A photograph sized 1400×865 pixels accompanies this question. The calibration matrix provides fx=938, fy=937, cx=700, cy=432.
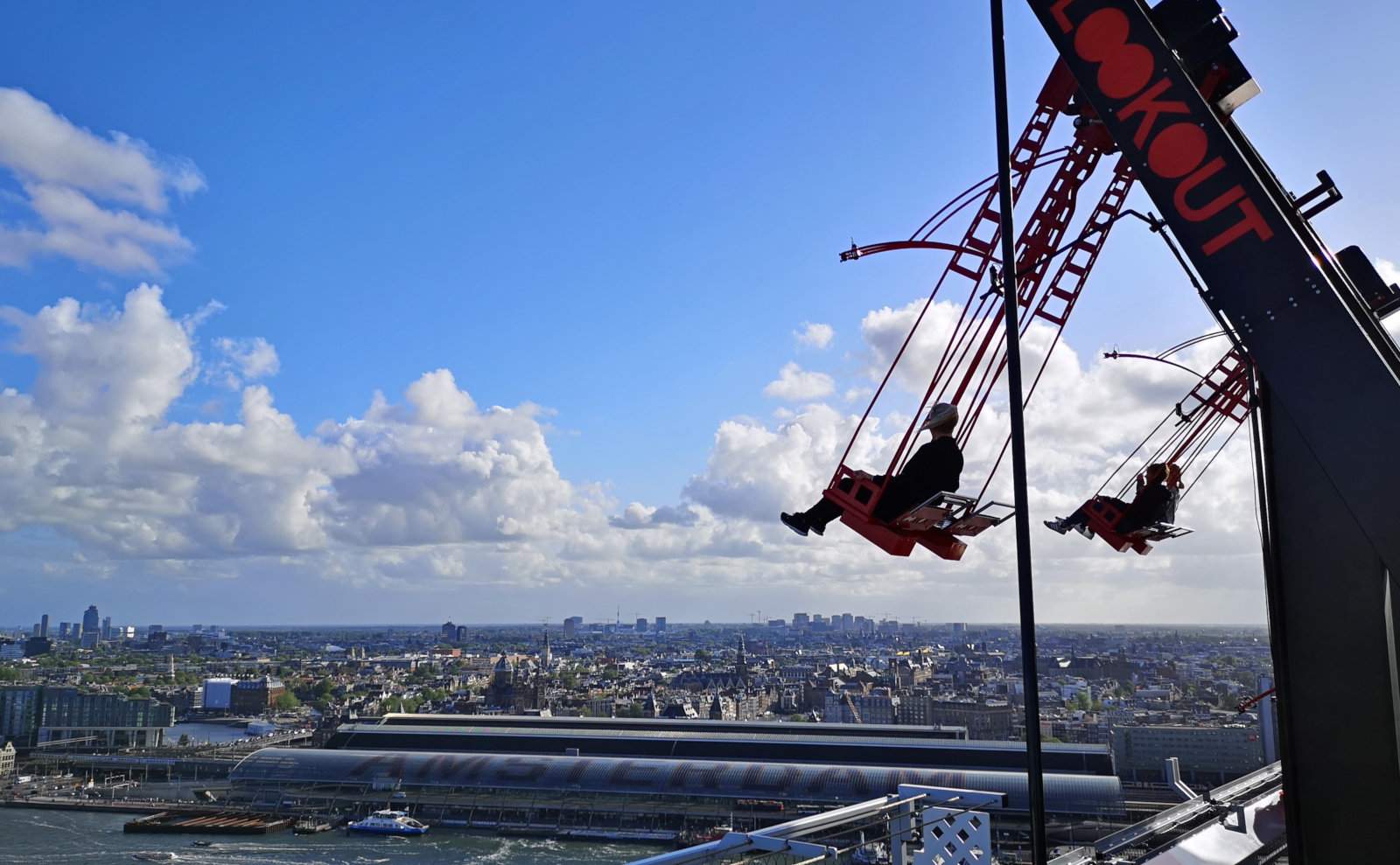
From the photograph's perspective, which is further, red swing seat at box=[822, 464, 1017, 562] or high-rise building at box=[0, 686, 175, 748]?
high-rise building at box=[0, 686, 175, 748]

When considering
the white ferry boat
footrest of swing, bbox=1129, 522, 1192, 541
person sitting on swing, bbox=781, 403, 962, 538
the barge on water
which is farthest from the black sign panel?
the barge on water

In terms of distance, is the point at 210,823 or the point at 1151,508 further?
the point at 210,823

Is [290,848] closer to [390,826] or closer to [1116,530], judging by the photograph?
[390,826]

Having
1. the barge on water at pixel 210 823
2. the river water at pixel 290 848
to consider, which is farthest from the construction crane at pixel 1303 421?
the barge on water at pixel 210 823

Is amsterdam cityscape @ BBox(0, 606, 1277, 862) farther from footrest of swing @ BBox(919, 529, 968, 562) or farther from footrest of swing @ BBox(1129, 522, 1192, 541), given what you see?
footrest of swing @ BBox(919, 529, 968, 562)

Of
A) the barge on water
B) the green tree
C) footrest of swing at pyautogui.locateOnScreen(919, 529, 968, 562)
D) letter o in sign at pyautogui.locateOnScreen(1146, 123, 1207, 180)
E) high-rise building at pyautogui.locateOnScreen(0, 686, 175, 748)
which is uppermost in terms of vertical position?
letter o in sign at pyautogui.locateOnScreen(1146, 123, 1207, 180)

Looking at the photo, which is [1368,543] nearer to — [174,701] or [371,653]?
[174,701]

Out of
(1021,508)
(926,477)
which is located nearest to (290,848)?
(926,477)
